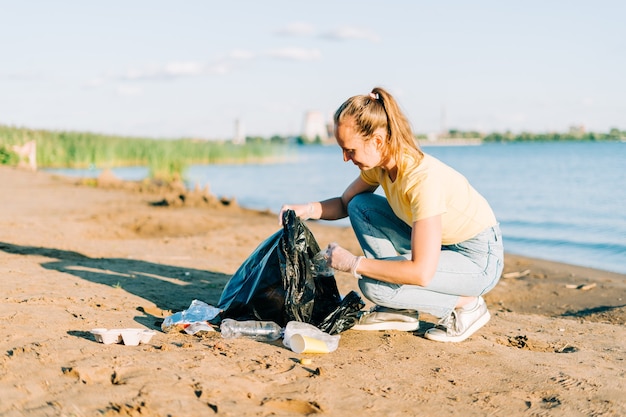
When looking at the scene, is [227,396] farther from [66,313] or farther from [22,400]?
[66,313]

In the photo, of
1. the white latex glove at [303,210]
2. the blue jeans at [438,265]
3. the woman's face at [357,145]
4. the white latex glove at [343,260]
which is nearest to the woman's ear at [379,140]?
the woman's face at [357,145]

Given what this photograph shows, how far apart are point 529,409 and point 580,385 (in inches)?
18.1

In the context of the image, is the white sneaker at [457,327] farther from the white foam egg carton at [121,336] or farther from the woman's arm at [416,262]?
the white foam egg carton at [121,336]

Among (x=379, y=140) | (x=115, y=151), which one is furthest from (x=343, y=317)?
(x=115, y=151)

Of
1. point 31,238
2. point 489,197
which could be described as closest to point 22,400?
point 31,238

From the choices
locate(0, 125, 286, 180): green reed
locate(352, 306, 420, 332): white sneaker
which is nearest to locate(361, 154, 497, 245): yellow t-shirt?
locate(352, 306, 420, 332): white sneaker

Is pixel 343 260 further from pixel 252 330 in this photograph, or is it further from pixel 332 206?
pixel 332 206

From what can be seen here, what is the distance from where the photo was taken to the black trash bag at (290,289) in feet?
12.3

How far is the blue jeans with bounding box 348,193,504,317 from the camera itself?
364 cm

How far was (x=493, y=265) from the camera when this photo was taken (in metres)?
3.79

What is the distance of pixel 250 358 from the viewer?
323 cm

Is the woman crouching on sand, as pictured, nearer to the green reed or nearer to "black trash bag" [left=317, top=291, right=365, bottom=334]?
"black trash bag" [left=317, top=291, right=365, bottom=334]

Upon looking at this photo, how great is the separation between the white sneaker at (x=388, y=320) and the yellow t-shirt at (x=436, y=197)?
0.51m

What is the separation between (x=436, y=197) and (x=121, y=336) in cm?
178
